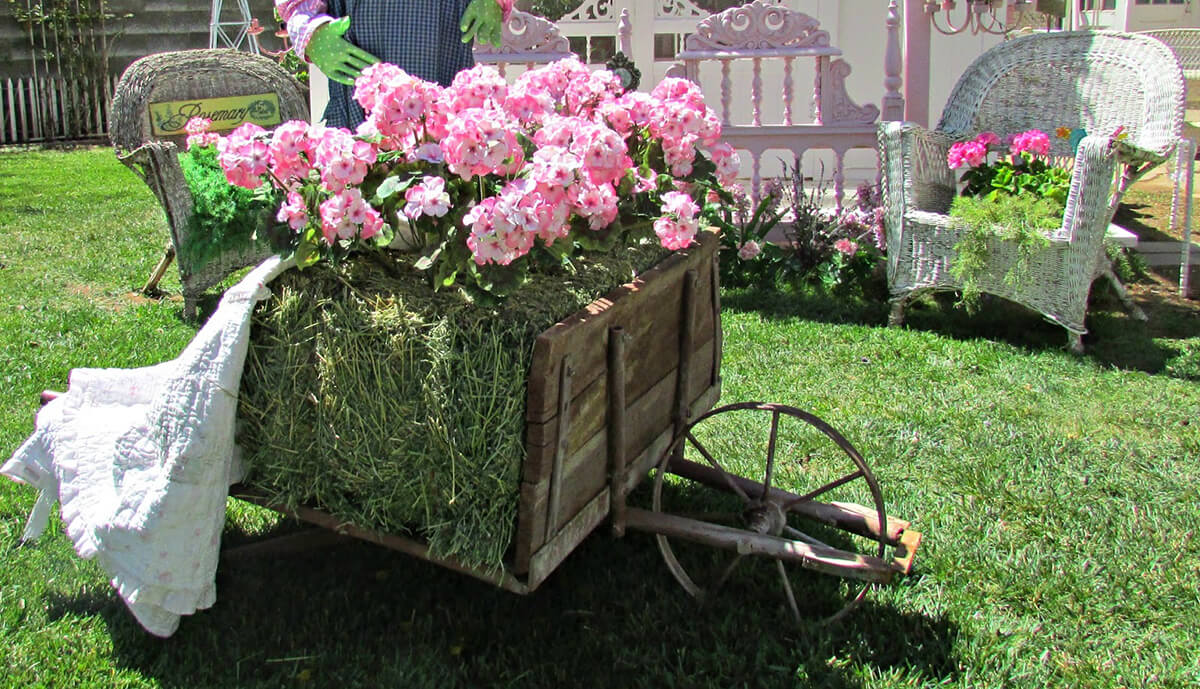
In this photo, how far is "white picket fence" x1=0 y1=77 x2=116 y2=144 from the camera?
11312mm

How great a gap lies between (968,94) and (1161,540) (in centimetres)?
291

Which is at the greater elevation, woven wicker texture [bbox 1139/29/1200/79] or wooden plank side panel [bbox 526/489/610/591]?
woven wicker texture [bbox 1139/29/1200/79]

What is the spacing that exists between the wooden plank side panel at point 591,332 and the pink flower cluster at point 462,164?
0.14 meters

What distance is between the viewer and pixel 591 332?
1.98m

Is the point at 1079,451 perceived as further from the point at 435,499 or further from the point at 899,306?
the point at 435,499

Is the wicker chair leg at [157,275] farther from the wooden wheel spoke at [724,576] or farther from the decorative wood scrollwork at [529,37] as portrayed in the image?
the wooden wheel spoke at [724,576]

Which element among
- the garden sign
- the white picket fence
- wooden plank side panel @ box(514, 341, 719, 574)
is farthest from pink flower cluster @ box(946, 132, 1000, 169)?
the white picket fence

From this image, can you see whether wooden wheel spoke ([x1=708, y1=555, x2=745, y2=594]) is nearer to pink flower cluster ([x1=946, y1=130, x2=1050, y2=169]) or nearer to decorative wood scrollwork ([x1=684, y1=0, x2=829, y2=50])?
pink flower cluster ([x1=946, y1=130, x2=1050, y2=169])

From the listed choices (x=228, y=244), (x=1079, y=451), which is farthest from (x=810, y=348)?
(x=228, y=244)

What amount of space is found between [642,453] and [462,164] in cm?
86

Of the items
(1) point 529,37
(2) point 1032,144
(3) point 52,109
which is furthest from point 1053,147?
(3) point 52,109

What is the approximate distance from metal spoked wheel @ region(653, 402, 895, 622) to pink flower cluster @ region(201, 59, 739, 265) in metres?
0.67

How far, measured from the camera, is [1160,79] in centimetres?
443

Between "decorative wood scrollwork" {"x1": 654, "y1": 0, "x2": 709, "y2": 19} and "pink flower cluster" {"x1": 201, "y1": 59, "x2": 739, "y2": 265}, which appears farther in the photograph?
"decorative wood scrollwork" {"x1": 654, "y1": 0, "x2": 709, "y2": 19}
